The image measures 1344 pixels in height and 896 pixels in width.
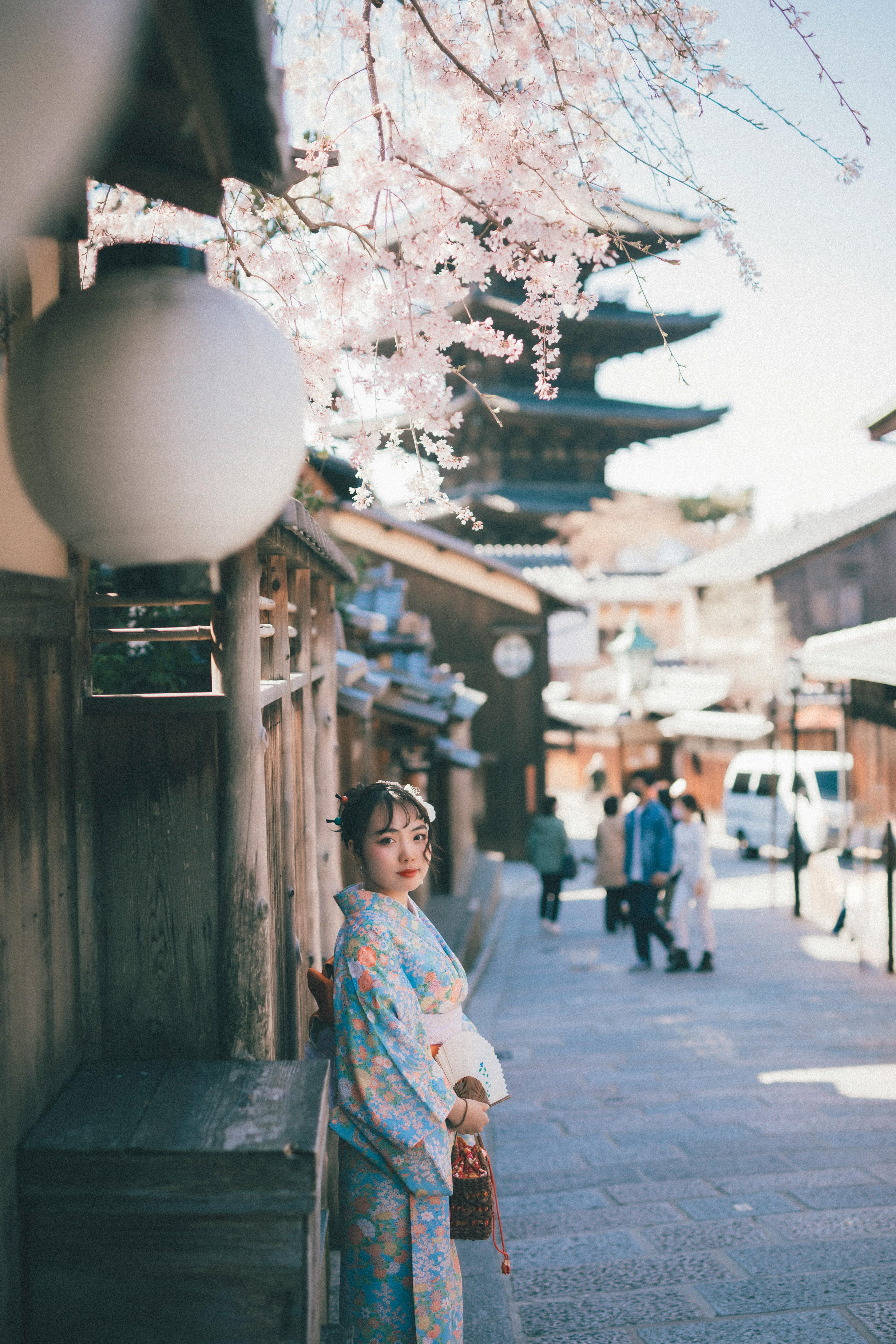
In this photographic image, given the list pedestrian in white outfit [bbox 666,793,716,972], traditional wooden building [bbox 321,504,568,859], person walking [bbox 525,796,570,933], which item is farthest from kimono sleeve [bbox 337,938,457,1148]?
traditional wooden building [bbox 321,504,568,859]

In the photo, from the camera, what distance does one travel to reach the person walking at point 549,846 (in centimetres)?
1162

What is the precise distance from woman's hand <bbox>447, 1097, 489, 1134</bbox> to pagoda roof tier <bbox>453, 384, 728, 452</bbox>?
78.8 ft

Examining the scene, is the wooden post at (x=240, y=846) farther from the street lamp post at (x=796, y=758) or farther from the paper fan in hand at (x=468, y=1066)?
the street lamp post at (x=796, y=758)

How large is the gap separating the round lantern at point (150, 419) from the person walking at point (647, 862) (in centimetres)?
855

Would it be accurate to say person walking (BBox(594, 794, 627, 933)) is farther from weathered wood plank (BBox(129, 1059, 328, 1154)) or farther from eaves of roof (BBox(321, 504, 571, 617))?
weathered wood plank (BBox(129, 1059, 328, 1154))

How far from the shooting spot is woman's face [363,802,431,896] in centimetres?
263

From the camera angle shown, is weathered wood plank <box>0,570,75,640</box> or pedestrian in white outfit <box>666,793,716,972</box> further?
pedestrian in white outfit <box>666,793,716,972</box>

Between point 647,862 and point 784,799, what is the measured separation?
11.4 meters

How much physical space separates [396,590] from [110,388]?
10.3 meters

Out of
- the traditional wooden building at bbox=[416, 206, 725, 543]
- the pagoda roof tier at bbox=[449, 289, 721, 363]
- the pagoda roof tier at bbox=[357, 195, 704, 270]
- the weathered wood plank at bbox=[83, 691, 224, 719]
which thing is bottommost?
the weathered wood plank at bbox=[83, 691, 224, 719]

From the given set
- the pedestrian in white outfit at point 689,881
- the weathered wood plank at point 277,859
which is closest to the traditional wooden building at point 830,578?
the pedestrian in white outfit at point 689,881

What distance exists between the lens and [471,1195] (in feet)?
8.59

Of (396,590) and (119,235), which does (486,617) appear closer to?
(396,590)

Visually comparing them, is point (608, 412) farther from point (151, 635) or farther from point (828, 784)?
point (151, 635)
